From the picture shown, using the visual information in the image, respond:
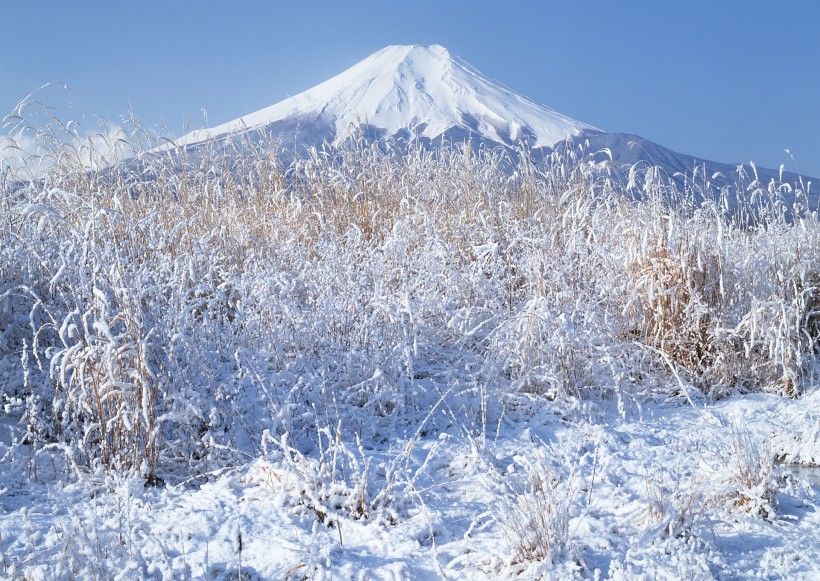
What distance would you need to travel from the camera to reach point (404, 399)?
2.96 meters

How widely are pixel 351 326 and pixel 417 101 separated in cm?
4761

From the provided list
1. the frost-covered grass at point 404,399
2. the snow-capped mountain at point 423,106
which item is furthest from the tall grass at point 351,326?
the snow-capped mountain at point 423,106

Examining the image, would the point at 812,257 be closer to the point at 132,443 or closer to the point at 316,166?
the point at 132,443

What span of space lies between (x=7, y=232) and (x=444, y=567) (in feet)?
10.6

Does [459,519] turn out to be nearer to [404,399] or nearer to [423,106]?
[404,399]

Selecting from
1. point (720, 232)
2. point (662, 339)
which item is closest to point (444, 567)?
point (662, 339)

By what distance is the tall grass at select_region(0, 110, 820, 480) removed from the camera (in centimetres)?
239

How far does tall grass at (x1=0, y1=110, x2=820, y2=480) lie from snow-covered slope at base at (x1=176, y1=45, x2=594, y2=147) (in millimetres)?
32258

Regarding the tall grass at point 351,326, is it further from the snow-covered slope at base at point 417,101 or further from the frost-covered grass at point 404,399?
the snow-covered slope at base at point 417,101

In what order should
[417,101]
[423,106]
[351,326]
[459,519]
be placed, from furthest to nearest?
[423,106]
[417,101]
[351,326]
[459,519]

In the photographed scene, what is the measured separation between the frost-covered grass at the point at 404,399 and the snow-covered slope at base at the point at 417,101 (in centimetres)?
3261

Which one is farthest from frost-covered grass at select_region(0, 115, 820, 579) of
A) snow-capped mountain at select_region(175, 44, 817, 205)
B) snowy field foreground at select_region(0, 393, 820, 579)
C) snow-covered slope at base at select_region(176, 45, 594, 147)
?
snow-covered slope at base at select_region(176, 45, 594, 147)

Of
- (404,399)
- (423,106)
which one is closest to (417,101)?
(423,106)

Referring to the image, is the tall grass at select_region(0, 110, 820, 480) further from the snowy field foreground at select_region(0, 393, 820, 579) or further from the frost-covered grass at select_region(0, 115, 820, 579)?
the snowy field foreground at select_region(0, 393, 820, 579)
